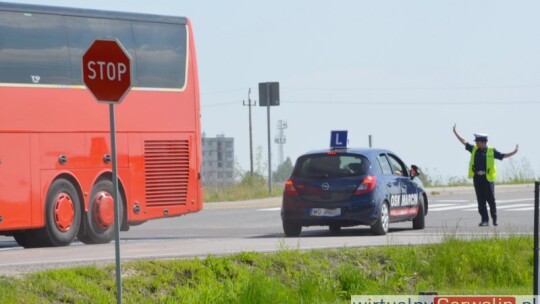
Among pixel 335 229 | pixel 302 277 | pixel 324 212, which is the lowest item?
pixel 335 229

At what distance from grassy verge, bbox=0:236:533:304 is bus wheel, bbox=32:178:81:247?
6.02 meters

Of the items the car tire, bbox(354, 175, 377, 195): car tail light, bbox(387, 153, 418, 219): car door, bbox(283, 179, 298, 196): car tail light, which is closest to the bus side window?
bbox(283, 179, 298, 196): car tail light

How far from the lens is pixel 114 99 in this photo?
48.9 feet

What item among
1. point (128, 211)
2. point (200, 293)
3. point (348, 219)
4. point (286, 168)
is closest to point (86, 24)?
point (128, 211)

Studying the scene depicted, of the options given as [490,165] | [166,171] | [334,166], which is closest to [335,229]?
[334,166]

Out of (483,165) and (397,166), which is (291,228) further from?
(483,165)

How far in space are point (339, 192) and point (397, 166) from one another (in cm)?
253

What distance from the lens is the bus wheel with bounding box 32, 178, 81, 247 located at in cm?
2391

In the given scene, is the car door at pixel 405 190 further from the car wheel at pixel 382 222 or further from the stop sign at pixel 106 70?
the stop sign at pixel 106 70

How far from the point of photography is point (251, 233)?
29203mm

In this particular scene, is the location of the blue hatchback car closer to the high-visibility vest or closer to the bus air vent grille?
the bus air vent grille

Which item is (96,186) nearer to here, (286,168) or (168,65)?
(168,65)

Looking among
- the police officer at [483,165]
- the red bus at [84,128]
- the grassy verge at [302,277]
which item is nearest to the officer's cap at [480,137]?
the police officer at [483,165]

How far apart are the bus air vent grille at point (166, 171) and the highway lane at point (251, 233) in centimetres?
84
